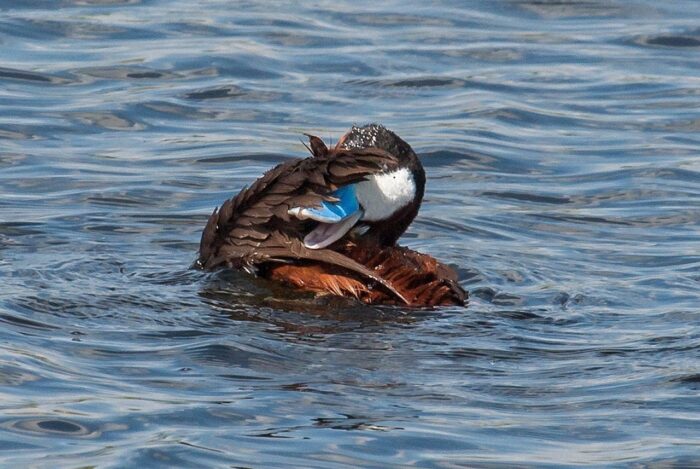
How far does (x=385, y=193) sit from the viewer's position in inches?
296

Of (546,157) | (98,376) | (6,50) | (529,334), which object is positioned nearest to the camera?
(98,376)

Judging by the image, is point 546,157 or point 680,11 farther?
point 680,11

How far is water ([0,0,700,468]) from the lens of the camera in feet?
19.4

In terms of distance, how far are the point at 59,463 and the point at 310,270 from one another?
229 centimetres

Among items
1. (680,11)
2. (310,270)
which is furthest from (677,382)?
(680,11)

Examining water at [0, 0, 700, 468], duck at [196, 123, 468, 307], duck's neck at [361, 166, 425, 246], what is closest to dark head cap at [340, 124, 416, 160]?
duck at [196, 123, 468, 307]

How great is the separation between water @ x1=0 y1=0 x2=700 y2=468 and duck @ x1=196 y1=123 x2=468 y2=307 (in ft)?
0.50

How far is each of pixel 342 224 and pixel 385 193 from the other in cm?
25

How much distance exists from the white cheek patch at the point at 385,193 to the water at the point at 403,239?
49 cm

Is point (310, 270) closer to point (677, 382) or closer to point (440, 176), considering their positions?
point (677, 382)

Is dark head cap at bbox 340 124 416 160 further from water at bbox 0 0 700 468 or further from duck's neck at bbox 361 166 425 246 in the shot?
water at bbox 0 0 700 468

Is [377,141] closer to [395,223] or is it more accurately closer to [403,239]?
[395,223]

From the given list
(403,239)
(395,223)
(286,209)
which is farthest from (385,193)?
(403,239)

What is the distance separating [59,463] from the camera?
17.9ft
